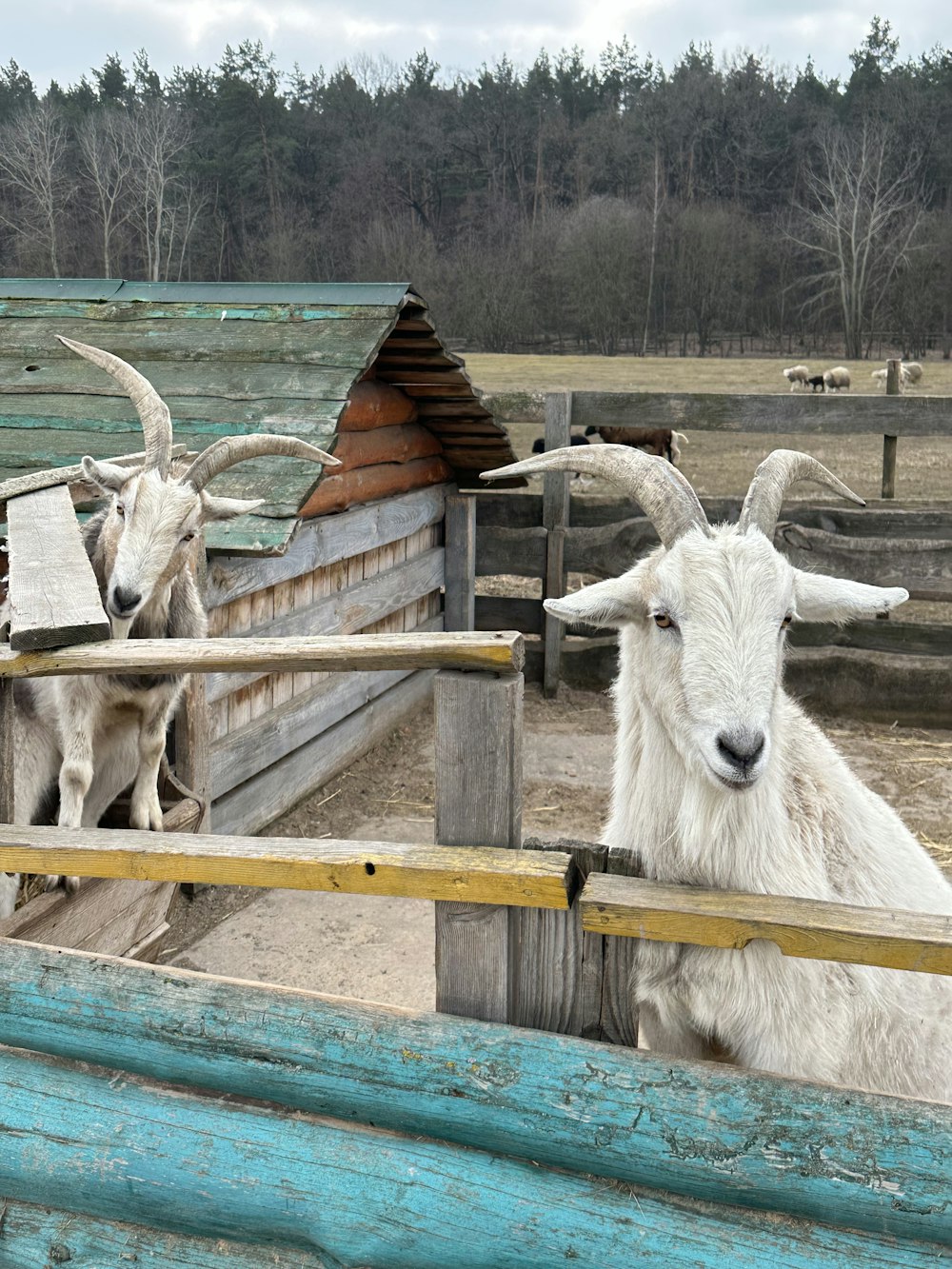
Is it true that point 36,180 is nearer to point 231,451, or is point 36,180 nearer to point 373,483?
point 373,483

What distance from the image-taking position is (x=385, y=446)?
802cm

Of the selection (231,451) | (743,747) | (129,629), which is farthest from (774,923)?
(231,451)

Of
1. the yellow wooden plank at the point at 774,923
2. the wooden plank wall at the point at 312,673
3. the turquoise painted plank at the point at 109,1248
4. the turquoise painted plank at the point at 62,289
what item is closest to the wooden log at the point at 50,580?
the turquoise painted plank at the point at 109,1248

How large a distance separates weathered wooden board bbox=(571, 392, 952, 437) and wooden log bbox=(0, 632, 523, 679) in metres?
7.18

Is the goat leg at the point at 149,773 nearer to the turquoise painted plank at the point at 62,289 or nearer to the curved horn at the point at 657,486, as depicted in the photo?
the curved horn at the point at 657,486

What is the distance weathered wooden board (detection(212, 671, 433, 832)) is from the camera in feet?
20.8

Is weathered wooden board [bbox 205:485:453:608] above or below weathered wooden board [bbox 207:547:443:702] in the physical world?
above

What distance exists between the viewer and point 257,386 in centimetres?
615

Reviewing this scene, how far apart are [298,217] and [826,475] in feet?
131

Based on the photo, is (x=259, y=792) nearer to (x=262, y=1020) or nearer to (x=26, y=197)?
(x=262, y=1020)

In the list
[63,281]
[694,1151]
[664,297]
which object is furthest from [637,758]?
[664,297]

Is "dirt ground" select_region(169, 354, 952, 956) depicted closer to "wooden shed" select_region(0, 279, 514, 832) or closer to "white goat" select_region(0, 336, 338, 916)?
"wooden shed" select_region(0, 279, 514, 832)

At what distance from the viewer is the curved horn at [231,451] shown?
4.48 metres

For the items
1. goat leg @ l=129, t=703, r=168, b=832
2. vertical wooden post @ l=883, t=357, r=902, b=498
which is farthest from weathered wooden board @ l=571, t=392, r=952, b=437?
goat leg @ l=129, t=703, r=168, b=832
